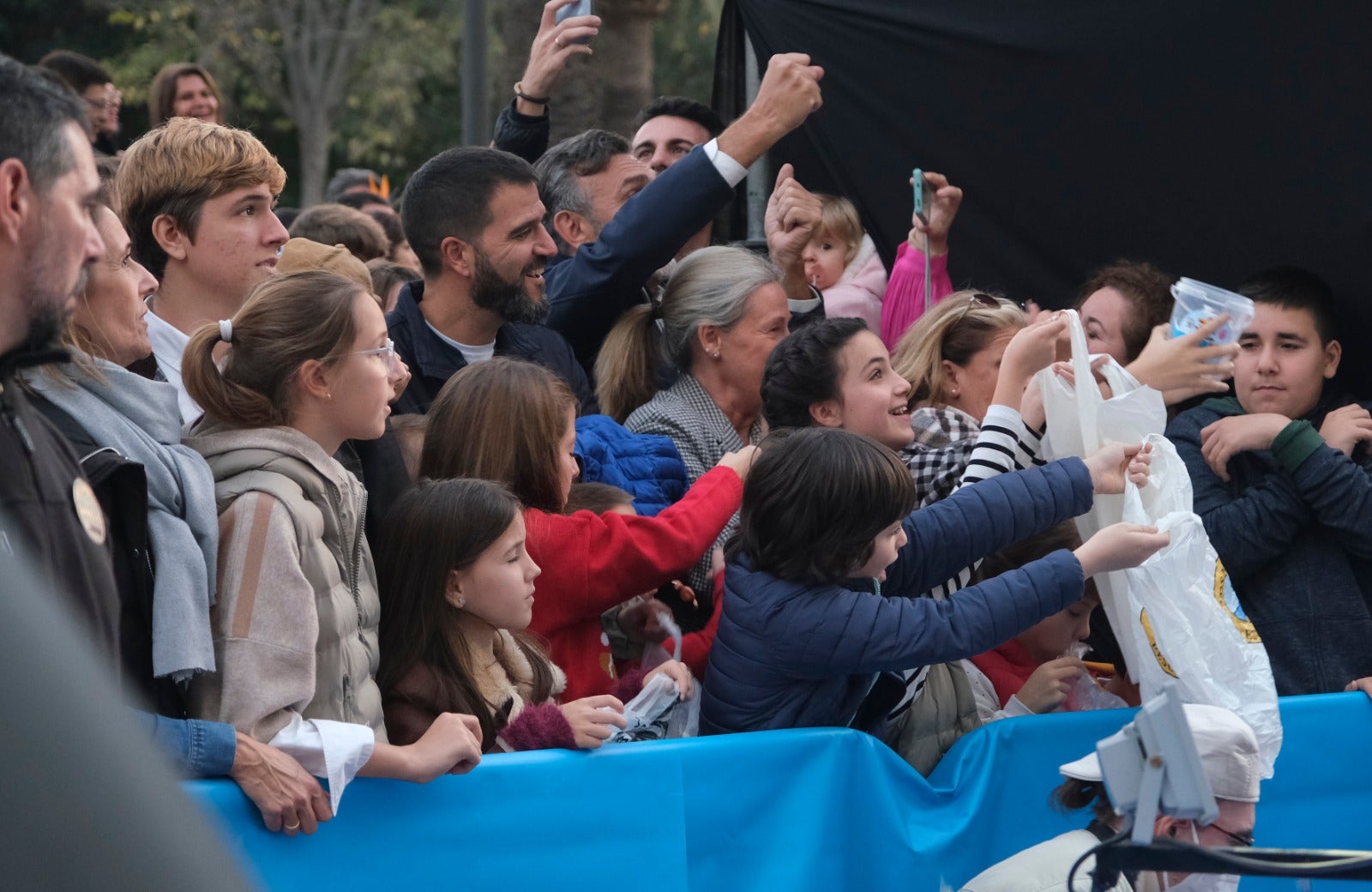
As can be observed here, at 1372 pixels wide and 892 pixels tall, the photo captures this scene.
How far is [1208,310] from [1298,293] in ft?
2.43

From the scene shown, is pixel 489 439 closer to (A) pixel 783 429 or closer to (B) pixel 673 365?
(A) pixel 783 429

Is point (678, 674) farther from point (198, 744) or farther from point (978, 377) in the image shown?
point (978, 377)

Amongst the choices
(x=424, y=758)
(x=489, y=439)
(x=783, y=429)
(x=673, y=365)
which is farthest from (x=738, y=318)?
(x=424, y=758)

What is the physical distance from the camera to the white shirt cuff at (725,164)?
4520 mm

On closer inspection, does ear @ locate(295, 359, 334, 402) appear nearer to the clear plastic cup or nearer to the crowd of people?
the crowd of people

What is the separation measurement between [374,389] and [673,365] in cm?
175

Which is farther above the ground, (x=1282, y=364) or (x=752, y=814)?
(x=1282, y=364)

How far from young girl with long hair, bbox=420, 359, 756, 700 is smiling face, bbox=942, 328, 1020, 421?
1205 mm

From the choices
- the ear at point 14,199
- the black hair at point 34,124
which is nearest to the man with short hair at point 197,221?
the black hair at point 34,124

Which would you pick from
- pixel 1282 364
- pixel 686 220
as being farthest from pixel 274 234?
pixel 1282 364

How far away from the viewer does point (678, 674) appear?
3475mm

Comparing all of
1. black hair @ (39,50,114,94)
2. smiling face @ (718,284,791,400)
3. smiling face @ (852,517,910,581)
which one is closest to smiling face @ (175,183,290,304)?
smiling face @ (718,284,791,400)

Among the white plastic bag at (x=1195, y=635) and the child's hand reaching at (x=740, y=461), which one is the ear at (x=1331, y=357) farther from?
the child's hand reaching at (x=740, y=461)

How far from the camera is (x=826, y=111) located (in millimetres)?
5582
